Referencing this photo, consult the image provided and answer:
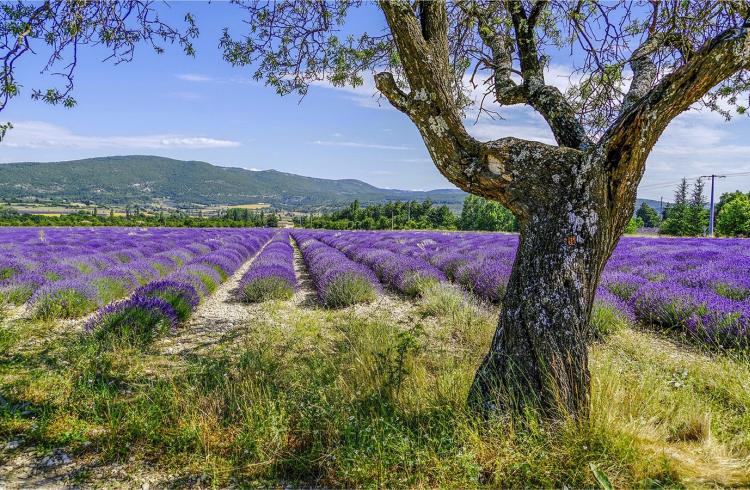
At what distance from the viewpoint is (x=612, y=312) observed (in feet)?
17.2

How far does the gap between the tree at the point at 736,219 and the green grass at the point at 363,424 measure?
47313mm

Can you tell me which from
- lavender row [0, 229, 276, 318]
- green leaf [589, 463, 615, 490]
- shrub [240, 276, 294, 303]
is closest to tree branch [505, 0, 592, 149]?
green leaf [589, 463, 615, 490]

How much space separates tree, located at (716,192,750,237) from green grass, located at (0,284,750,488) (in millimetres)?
47313

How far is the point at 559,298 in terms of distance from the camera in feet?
7.54

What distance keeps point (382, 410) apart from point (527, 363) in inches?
38.2

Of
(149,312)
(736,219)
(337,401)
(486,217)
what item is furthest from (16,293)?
(486,217)

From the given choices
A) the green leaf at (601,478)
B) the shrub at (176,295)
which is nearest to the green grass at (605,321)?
the green leaf at (601,478)

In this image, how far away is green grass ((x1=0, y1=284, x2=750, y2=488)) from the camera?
2.00 meters

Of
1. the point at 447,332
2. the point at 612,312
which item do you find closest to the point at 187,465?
the point at 447,332

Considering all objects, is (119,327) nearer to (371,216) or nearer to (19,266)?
(19,266)

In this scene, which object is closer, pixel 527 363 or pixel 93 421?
pixel 527 363

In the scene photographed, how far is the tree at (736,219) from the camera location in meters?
37.3

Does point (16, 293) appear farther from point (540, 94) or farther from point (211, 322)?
point (540, 94)

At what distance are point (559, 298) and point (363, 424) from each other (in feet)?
4.69
